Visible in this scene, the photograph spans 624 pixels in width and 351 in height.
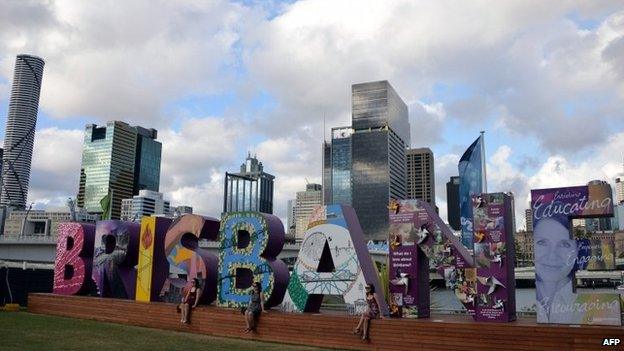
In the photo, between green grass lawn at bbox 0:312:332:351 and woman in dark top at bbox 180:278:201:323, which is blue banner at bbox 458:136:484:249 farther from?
green grass lawn at bbox 0:312:332:351

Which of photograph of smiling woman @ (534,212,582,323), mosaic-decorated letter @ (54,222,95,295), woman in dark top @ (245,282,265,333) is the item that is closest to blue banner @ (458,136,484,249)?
photograph of smiling woman @ (534,212,582,323)

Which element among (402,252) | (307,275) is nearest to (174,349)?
(307,275)

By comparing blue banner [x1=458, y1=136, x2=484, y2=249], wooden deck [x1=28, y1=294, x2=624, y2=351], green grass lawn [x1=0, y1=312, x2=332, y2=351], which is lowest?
green grass lawn [x1=0, y1=312, x2=332, y2=351]

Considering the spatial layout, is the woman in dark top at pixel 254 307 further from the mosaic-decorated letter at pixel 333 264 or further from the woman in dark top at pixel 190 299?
the woman in dark top at pixel 190 299

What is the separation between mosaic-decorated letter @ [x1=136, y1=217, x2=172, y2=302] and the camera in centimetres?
2456

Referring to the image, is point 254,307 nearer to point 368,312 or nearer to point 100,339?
point 368,312

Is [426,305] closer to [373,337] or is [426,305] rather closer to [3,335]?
[373,337]

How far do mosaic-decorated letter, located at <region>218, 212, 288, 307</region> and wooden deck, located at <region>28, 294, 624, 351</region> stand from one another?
94 centimetres

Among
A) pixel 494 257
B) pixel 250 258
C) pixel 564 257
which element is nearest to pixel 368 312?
pixel 494 257

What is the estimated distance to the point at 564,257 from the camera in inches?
642

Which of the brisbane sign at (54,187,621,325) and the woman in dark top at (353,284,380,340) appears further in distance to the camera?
the woman in dark top at (353,284,380,340)

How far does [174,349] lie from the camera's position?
53.8ft

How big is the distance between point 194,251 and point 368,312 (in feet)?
30.1

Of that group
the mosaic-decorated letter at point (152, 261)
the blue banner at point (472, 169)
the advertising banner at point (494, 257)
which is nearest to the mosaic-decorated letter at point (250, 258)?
the mosaic-decorated letter at point (152, 261)
